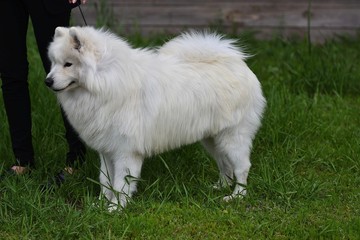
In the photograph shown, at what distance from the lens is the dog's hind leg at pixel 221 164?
3.69 m

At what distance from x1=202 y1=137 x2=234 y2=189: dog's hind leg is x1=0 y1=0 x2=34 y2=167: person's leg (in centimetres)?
113

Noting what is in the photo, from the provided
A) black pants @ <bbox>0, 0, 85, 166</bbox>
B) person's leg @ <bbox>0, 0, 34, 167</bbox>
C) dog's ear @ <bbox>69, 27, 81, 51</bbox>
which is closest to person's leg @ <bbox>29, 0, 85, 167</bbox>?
black pants @ <bbox>0, 0, 85, 166</bbox>

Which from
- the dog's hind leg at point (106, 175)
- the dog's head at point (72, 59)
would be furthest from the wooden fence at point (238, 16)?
the dog's head at point (72, 59)

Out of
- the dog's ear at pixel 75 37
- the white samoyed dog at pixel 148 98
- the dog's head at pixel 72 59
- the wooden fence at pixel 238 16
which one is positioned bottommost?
the wooden fence at pixel 238 16

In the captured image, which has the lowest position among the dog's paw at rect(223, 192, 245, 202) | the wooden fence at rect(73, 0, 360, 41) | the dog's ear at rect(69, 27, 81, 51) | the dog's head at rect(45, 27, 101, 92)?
the dog's paw at rect(223, 192, 245, 202)

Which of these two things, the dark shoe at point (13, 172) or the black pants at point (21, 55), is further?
the dark shoe at point (13, 172)

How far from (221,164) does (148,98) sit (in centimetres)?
75

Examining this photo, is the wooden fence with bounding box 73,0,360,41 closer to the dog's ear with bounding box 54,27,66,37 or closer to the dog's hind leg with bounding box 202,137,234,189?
the dog's hind leg with bounding box 202,137,234,189

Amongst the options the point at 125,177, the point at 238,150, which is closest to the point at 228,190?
the point at 238,150

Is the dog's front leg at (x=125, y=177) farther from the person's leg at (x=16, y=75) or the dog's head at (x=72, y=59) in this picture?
the person's leg at (x=16, y=75)

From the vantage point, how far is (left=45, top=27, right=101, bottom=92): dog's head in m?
3.09

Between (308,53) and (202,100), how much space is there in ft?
8.29

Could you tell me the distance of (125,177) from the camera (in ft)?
10.9

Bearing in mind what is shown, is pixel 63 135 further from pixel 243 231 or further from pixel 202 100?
pixel 243 231
